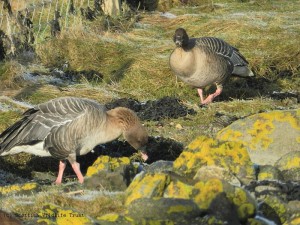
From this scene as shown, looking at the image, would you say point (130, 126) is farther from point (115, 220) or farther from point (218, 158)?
point (115, 220)

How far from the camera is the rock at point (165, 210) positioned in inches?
296

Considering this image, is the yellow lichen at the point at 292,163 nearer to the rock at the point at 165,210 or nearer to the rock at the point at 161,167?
the rock at the point at 161,167

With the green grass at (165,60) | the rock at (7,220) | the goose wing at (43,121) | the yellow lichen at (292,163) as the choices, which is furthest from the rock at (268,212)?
the green grass at (165,60)

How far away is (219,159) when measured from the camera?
9344mm

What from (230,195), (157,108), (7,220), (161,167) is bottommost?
(157,108)

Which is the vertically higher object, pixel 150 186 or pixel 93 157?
pixel 150 186

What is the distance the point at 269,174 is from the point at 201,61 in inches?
229

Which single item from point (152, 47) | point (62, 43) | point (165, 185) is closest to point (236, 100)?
point (152, 47)

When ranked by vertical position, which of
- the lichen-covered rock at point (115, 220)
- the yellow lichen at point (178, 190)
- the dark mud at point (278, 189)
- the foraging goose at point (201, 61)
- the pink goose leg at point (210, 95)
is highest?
the lichen-covered rock at point (115, 220)

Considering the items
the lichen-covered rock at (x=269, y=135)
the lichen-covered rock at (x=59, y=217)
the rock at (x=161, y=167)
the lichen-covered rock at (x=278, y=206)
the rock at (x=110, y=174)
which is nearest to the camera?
the lichen-covered rock at (x=59, y=217)

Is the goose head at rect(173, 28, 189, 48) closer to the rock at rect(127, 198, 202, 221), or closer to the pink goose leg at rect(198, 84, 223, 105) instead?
the pink goose leg at rect(198, 84, 223, 105)

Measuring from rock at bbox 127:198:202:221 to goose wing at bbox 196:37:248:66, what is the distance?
7.83 m

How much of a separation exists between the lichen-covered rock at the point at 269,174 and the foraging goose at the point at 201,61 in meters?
5.55

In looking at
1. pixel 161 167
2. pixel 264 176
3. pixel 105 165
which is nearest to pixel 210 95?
pixel 161 167
